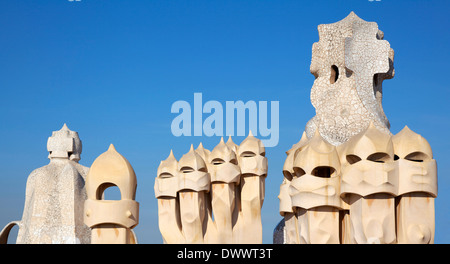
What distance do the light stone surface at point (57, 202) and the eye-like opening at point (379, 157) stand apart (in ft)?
30.4

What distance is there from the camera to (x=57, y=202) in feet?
57.6

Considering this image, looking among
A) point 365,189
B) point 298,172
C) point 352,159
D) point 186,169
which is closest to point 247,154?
point 186,169

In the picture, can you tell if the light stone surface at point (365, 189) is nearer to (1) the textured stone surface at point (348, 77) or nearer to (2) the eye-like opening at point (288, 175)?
(2) the eye-like opening at point (288, 175)

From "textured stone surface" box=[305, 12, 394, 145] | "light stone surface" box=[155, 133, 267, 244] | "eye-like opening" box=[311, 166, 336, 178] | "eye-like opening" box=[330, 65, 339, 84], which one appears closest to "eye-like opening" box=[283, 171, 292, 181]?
"eye-like opening" box=[311, 166, 336, 178]

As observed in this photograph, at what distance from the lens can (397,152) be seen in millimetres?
10148

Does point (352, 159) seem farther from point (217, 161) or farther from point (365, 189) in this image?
point (217, 161)

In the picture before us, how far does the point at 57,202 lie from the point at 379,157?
32.5ft

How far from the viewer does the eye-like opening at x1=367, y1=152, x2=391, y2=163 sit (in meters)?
10.1

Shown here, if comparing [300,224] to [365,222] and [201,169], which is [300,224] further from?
[201,169]

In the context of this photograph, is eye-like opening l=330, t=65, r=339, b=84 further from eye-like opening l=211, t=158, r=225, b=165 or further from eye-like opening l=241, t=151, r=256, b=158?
eye-like opening l=211, t=158, r=225, b=165

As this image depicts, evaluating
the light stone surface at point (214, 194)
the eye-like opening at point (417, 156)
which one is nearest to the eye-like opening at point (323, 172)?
the eye-like opening at point (417, 156)

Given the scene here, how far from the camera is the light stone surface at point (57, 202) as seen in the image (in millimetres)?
17266

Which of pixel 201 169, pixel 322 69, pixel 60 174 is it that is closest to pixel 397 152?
pixel 322 69

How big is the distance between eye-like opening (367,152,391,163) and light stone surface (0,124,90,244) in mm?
9252
